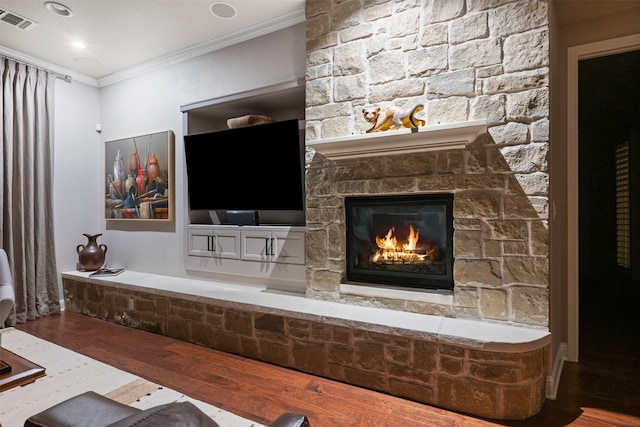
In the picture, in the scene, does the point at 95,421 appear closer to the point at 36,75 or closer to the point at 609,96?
the point at 36,75

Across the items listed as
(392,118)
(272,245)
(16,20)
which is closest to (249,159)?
(272,245)

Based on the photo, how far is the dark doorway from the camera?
4.08 metres

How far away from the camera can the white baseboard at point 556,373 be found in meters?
2.08

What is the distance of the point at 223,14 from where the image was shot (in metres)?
2.93

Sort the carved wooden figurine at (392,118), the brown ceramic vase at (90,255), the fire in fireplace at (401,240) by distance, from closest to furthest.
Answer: the carved wooden figurine at (392,118)
the fire in fireplace at (401,240)
the brown ceramic vase at (90,255)

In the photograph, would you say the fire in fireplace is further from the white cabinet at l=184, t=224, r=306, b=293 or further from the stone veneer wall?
the white cabinet at l=184, t=224, r=306, b=293

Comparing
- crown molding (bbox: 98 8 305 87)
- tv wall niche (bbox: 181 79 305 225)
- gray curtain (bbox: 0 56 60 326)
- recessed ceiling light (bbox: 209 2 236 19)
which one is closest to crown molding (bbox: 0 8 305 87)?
crown molding (bbox: 98 8 305 87)

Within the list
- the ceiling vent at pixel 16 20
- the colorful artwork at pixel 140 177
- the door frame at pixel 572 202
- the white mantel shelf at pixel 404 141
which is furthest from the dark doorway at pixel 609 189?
the ceiling vent at pixel 16 20

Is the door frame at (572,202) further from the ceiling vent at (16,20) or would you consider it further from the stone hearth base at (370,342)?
the ceiling vent at (16,20)

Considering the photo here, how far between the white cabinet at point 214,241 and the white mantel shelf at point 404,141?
1353 mm

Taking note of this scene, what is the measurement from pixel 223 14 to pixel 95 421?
3.03m

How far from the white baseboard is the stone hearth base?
15 centimetres

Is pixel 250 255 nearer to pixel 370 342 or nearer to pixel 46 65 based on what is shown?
pixel 370 342

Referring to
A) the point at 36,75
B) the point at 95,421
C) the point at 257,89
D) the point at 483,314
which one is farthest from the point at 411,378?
the point at 36,75
